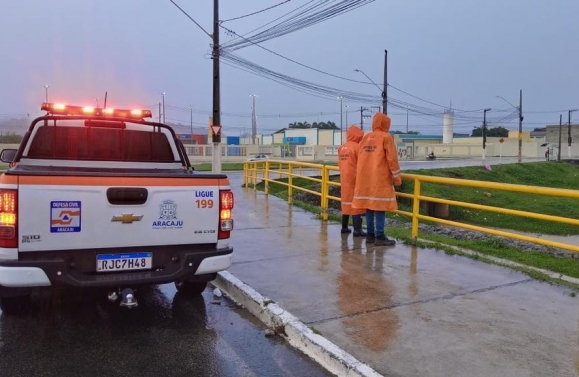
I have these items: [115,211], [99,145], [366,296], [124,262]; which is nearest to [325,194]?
[366,296]

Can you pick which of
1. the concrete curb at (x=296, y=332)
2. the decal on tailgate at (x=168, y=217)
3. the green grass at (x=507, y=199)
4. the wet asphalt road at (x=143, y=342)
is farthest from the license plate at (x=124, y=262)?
the green grass at (x=507, y=199)

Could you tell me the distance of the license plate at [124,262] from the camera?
4473mm

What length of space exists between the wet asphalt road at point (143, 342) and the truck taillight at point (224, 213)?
0.86 meters

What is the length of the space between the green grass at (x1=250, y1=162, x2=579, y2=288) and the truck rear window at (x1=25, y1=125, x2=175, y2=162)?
4.10 m

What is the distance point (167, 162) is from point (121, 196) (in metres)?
2.15

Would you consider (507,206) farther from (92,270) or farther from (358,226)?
(92,270)

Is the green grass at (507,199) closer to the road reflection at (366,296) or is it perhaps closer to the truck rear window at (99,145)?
the road reflection at (366,296)

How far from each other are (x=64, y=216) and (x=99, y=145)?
207cm

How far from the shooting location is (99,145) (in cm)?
614

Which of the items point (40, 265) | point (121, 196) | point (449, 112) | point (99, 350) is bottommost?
point (99, 350)

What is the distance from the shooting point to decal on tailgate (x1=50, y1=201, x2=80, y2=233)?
4211 millimetres

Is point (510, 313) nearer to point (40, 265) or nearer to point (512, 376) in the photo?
point (512, 376)

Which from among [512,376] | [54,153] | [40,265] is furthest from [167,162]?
[512,376]

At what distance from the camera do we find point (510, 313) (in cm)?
A: 489
